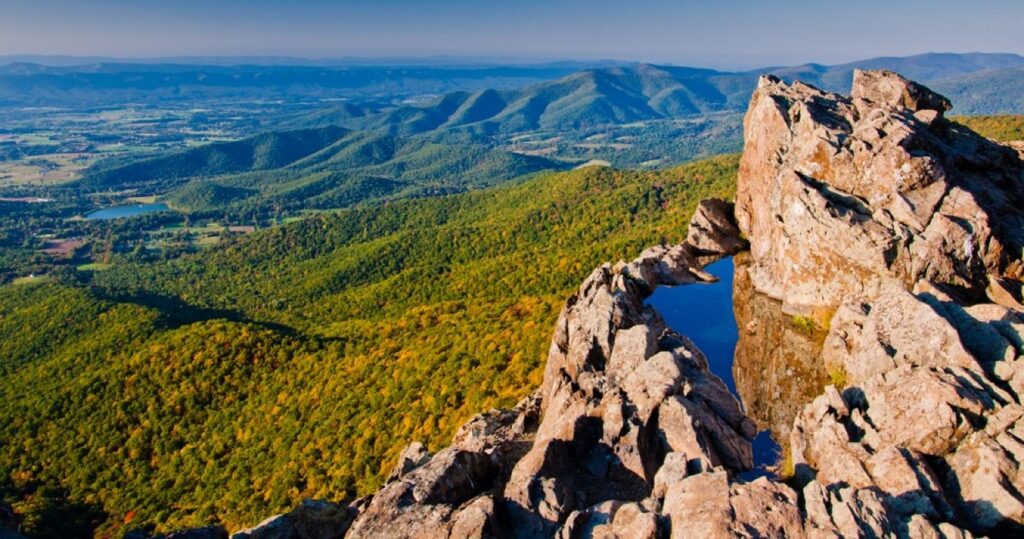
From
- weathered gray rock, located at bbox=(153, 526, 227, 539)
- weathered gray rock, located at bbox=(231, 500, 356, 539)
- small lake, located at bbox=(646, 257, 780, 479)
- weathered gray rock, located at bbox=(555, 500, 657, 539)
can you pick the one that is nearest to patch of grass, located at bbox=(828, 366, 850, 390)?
small lake, located at bbox=(646, 257, 780, 479)

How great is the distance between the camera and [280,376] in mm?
44938

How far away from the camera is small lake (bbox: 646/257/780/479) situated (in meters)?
23.1

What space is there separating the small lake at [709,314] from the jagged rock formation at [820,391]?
3.32ft

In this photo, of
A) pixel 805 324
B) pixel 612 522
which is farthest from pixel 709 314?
pixel 612 522

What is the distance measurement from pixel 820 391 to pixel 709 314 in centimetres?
611

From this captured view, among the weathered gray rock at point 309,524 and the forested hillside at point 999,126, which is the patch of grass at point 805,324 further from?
the forested hillside at point 999,126

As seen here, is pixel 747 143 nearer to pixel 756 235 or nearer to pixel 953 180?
pixel 756 235

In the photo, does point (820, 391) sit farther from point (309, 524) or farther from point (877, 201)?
point (309, 524)

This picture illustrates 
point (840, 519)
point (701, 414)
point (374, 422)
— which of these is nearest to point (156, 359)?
point (374, 422)

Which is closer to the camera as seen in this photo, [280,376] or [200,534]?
[200,534]

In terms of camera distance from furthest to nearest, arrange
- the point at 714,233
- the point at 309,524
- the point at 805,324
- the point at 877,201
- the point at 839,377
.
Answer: the point at 714,233 < the point at 805,324 < the point at 877,201 < the point at 839,377 < the point at 309,524

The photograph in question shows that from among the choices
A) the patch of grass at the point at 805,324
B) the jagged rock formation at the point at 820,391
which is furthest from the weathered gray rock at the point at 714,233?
the patch of grass at the point at 805,324

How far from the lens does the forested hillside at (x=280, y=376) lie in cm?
3356

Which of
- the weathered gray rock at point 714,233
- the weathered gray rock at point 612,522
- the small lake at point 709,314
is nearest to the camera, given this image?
the weathered gray rock at point 612,522
